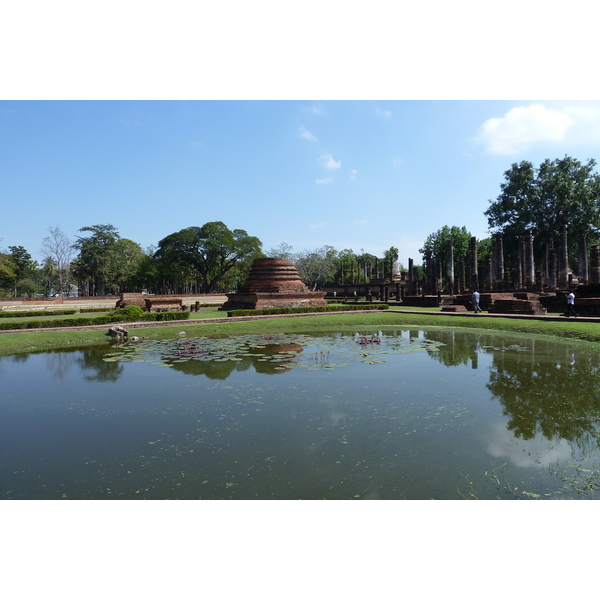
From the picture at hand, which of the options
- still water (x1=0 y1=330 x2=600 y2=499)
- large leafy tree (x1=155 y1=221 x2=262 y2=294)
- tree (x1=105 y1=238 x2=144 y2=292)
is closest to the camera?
still water (x1=0 y1=330 x2=600 y2=499)

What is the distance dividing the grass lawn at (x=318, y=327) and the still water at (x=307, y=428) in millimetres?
3752

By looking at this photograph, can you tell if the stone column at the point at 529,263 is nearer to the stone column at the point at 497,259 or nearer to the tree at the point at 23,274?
the stone column at the point at 497,259

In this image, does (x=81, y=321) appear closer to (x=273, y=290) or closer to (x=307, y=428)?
(x=273, y=290)

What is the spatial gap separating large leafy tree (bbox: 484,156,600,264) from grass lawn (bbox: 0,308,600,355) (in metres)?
26.2

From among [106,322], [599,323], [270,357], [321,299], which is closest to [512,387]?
[270,357]

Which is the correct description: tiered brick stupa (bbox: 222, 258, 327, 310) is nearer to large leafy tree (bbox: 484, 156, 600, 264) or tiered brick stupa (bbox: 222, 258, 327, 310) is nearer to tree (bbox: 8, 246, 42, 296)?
large leafy tree (bbox: 484, 156, 600, 264)

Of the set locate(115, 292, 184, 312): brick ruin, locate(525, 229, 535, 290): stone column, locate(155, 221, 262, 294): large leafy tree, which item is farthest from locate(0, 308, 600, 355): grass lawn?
locate(155, 221, 262, 294): large leafy tree

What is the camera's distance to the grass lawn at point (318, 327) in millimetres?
13422

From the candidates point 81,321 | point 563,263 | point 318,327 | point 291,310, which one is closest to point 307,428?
point 318,327

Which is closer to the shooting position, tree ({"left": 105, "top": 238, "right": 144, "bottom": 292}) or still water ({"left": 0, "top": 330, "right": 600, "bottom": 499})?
still water ({"left": 0, "top": 330, "right": 600, "bottom": 499})

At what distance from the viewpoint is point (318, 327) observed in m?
18.0

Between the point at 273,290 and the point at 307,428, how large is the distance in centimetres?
2176

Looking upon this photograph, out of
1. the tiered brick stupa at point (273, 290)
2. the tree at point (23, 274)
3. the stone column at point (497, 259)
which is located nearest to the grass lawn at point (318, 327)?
the tiered brick stupa at point (273, 290)

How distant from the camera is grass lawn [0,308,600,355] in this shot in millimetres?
13422
